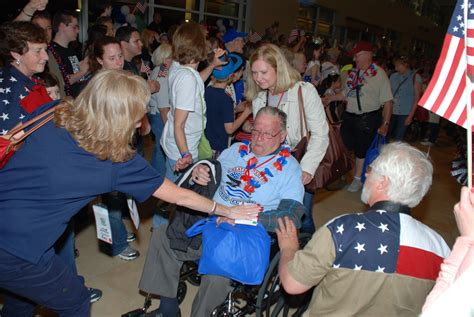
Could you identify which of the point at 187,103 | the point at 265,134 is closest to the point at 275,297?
the point at 265,134

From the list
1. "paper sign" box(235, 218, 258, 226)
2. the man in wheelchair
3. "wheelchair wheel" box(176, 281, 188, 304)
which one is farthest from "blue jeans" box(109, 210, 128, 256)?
"paper sign" box(235, 218, 258, 226)

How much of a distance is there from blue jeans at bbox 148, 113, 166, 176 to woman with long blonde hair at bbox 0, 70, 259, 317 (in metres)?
2.08

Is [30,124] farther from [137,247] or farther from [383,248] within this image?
[137,247]

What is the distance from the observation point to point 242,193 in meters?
2.42

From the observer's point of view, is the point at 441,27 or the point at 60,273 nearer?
the point at 60,273

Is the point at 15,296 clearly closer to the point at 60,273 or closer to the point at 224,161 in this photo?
the point at 60,273

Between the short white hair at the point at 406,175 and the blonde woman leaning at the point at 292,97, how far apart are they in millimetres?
1091

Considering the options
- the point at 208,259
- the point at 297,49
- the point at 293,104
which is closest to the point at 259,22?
the point at 297,49

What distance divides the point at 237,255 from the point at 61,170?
0.96 m

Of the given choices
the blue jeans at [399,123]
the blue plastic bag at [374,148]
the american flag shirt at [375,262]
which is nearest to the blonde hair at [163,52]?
the blue plastic bag at [374,148]

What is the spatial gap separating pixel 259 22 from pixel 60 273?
11980mm

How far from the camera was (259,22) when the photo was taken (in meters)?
12.6

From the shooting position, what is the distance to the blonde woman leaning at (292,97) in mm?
2693

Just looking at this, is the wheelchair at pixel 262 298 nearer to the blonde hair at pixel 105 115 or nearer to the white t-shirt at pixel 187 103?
the white t-shirt at pixel 187 103
